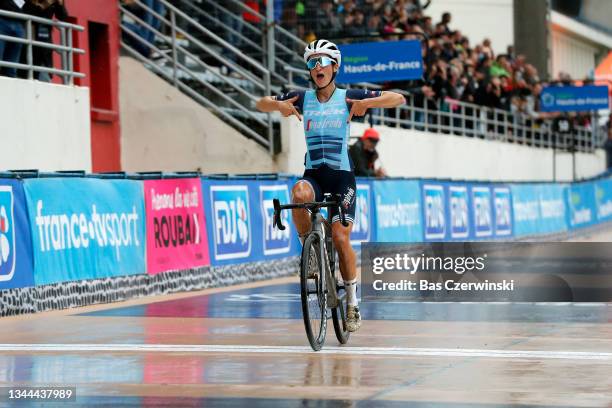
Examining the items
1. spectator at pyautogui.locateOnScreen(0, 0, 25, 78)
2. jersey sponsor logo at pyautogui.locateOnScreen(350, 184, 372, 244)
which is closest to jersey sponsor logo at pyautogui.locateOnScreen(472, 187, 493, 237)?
jersey sponsor logo at pyautogui.locateOnScreen(350, 184, 372, 244)

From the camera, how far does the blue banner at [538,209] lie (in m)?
31.1

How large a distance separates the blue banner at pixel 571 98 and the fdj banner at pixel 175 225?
2550cm

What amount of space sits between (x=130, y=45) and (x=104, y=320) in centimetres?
1293

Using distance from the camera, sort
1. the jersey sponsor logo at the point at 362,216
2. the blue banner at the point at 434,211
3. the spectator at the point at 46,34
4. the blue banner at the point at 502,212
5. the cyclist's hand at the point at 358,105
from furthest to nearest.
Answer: the blue banner at the point at 502,212, the blue banner at the point at 434,211, the jersey sponsor logo at the point at 362,216, the spectator at the point at 46,34, the cyclist's hand at the point at 358,105

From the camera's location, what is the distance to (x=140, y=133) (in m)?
24.8

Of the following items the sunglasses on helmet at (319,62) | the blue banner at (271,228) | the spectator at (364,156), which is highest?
the spectator at (364,156)

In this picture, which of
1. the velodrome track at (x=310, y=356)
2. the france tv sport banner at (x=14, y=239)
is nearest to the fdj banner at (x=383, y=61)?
the velodrome track at (x=310, y=356)

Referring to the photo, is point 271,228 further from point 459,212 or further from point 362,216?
point 459,212

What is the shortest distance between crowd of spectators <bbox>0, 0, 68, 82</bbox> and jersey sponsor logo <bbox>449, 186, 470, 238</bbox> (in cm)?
932

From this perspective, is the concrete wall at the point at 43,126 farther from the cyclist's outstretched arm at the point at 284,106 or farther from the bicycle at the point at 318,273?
the bicycle at the point at 318,273

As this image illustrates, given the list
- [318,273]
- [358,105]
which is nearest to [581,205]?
[358,105]

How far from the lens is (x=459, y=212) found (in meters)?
27.4

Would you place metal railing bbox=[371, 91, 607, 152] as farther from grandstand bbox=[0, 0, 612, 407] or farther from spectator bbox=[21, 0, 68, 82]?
spectator bbox=[21, 0, 68, 82]

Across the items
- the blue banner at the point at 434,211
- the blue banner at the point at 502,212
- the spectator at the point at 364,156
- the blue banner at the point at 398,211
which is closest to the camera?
the spectator at the point at 364,156
